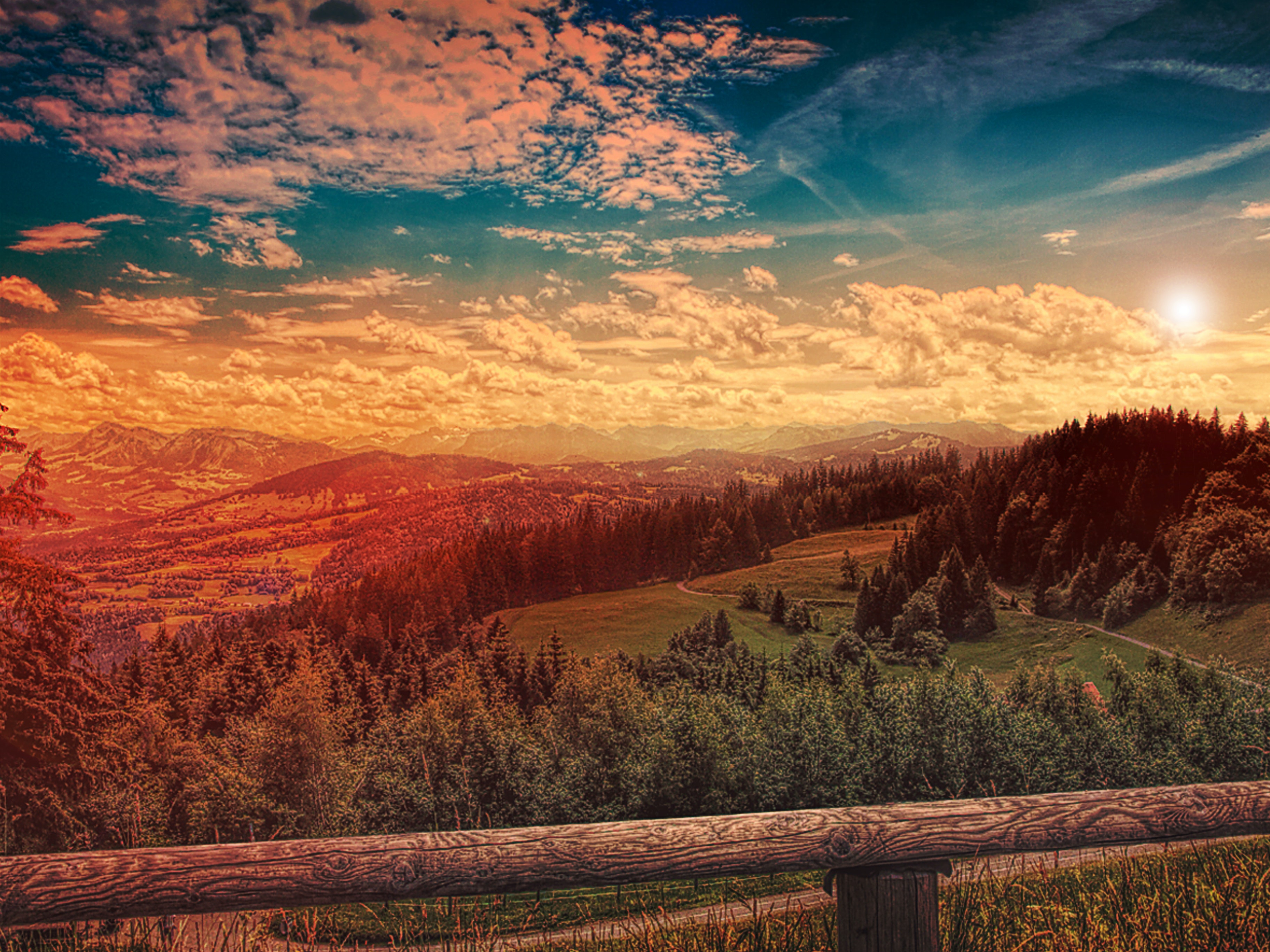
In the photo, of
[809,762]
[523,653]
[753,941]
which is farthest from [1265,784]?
[523,653]

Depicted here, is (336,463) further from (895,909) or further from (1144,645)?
(895,909)

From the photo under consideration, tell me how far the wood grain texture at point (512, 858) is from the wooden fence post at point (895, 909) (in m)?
0.27

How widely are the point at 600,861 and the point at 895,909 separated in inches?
73.6

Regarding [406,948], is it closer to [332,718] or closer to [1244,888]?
[1244,888]

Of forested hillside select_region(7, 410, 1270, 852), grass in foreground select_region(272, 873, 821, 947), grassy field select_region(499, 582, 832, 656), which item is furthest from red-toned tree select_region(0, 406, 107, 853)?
grass in foreground select_region(272, 873, 821, 947)

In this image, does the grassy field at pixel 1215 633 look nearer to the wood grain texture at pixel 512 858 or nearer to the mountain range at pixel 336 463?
the mountain range at pixel 336 463

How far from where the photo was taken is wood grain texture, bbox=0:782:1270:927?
3.84 m

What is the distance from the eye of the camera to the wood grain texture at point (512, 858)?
3840 mm

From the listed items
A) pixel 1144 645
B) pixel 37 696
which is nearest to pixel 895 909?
pixel 37 696

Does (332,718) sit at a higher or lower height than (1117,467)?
lower

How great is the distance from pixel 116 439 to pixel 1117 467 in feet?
480

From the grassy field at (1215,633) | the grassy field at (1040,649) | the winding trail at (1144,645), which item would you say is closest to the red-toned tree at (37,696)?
the grassy field at (1040,649)

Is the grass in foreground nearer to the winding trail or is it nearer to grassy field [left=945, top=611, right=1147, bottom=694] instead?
grassy field [left=945, top=611, right=1147, bottom=694]

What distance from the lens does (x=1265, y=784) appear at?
4730 mm
